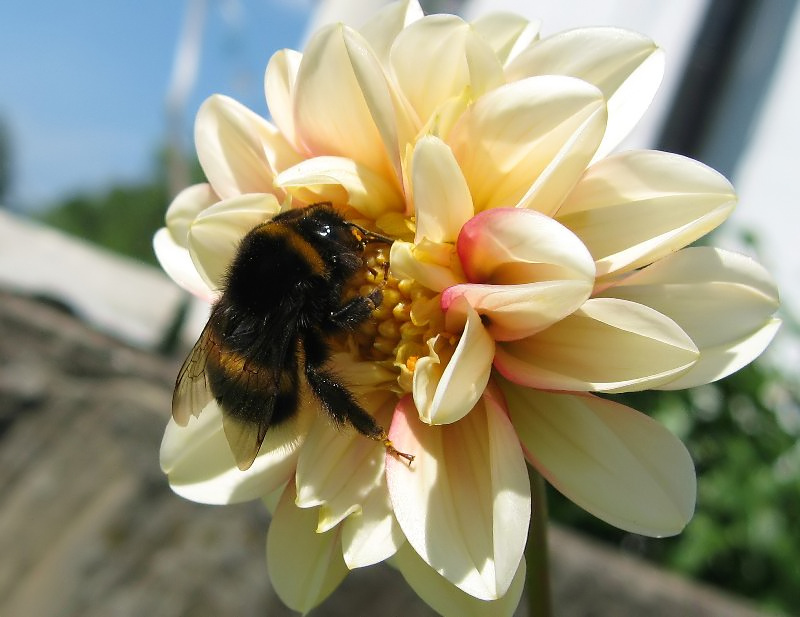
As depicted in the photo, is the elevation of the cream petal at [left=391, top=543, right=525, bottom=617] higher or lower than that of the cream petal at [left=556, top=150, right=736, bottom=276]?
lower

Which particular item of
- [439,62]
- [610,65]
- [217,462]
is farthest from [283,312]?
[610,65]

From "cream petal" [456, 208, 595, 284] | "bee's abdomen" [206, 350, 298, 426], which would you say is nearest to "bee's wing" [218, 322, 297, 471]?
"bee's abdomen" [206, 350, 298, 426]

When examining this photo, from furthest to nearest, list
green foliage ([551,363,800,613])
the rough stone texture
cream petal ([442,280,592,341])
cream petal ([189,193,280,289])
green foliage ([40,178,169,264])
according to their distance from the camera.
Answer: green foliage ([40,178,169,264]) < green foliage ([551,363,800,613]) < the rough stone texture < cream petal ([189,193,280,289]) < cream petal ([442,280,592,341])

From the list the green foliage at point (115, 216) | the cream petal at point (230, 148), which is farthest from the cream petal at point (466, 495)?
the green foliage at point (115, 216)

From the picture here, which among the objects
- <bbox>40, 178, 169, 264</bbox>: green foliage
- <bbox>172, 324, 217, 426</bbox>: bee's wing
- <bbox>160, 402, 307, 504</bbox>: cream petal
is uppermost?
<bbox>172, 324, 217, 426</bbox>: bee's wing

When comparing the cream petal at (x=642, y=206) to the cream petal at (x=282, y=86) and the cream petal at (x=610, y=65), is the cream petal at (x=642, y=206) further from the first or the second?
the cream petal at (x=282, y=86)

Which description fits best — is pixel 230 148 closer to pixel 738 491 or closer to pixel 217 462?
pixel 217 462

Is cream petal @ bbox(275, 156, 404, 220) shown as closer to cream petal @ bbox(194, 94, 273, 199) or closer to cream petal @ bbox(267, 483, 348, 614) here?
cream petal @ bbox(194, 94, 273, 199)

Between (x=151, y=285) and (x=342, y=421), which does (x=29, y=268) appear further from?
(x=342, y=421)
